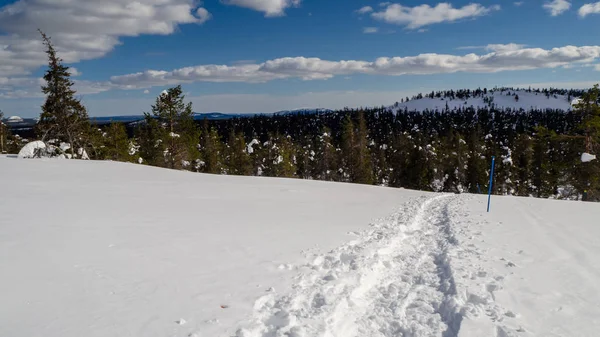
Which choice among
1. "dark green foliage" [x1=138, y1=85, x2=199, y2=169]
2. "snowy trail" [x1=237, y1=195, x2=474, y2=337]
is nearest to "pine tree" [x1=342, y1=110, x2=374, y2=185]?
"dark green foliage" [x1=138, y1=85, x2=199, y2=169]

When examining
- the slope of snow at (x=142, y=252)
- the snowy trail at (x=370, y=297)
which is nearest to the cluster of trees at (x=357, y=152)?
the slope of snow at (x=142, y=252)

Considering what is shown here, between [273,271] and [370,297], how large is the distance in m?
1.87

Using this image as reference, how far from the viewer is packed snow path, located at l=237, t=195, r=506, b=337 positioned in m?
4.70

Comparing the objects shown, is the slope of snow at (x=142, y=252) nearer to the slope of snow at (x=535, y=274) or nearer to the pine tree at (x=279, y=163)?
the slope of snow at (x=535, y=274)

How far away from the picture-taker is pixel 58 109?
2752 centimetres

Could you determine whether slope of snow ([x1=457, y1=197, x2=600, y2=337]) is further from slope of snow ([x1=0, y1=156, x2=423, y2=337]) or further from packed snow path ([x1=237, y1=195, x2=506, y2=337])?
slope of snow ([x1=0, y1=156, x2=423, y2=337])

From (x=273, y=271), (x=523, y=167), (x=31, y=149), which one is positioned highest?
(x=31, y=149)

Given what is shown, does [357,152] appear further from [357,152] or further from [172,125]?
[172,125]

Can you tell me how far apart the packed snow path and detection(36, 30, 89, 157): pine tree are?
2754 centimetres

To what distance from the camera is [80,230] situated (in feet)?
24.6

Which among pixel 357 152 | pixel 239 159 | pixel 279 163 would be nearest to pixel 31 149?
A: pixel 279 163

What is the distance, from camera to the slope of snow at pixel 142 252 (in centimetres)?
439

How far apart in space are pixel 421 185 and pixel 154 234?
162ft

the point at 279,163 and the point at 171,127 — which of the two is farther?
the point at 279,163
